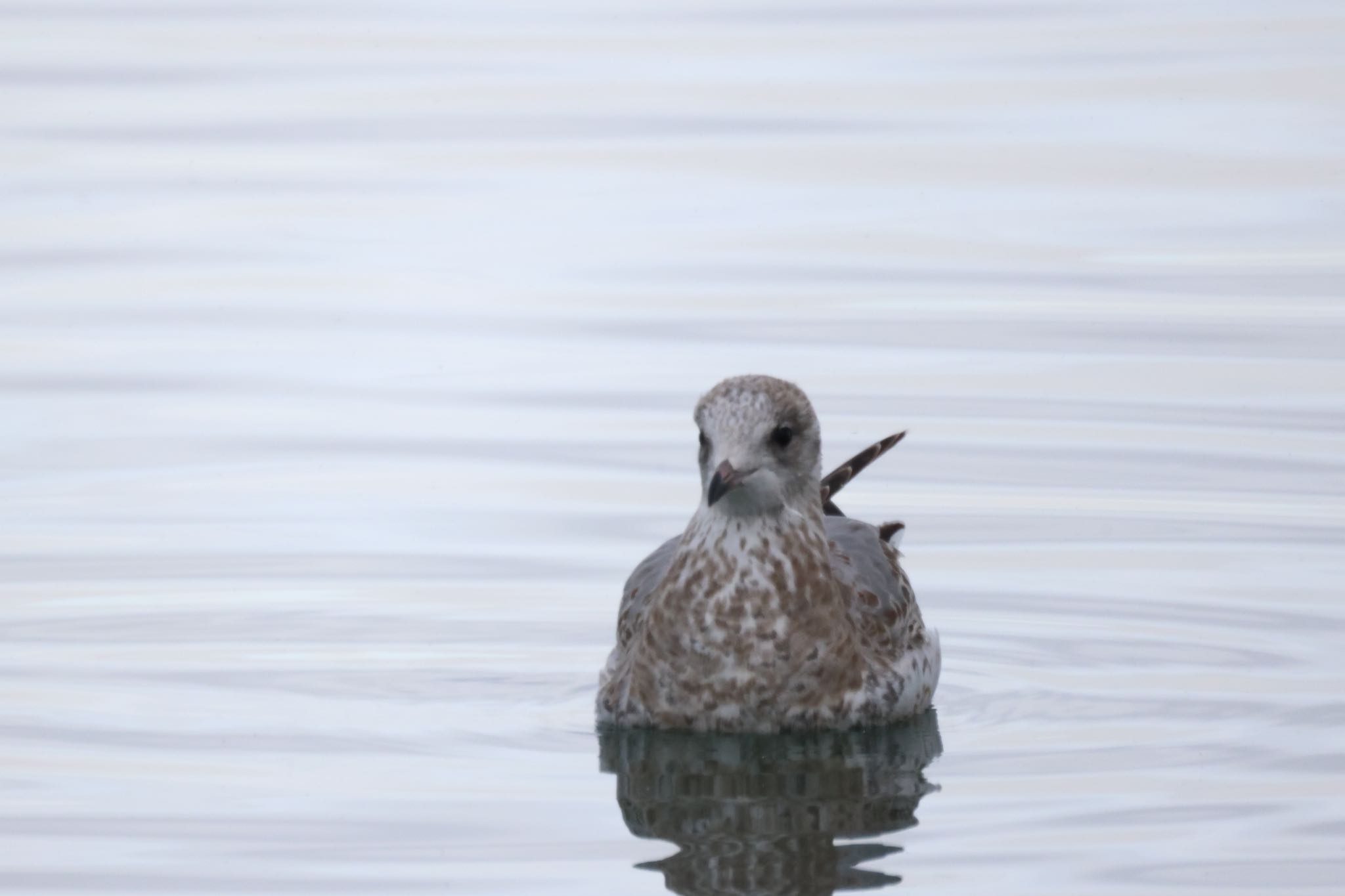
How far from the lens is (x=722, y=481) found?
1060 centimetres

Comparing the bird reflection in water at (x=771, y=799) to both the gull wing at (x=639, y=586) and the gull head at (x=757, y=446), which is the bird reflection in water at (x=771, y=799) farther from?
the gull head at (x=757, y=446)

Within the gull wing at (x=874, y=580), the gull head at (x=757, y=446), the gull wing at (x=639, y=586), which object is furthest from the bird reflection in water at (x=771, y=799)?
the gull head at (x=757, y=446)

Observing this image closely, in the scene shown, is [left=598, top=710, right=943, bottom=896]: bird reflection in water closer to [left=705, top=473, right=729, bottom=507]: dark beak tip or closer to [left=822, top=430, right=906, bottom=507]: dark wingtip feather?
[left=705, top=473, right=729, bottom=507]: dark beak tip

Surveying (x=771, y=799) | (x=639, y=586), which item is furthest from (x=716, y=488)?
(x=639, y=586)

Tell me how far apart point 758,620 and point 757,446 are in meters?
0.65

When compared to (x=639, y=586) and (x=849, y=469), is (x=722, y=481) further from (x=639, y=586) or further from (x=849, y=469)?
(x=849, y=469)

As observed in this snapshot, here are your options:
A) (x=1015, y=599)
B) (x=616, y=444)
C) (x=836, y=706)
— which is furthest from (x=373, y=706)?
(x=616, y=444)

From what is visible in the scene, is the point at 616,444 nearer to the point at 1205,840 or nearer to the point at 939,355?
the point at 939,355

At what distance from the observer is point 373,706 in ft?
37.4

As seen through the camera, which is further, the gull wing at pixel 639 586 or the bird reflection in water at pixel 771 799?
the gull wing at pixel 639 586

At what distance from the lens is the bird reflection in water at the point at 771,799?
9.48 metres

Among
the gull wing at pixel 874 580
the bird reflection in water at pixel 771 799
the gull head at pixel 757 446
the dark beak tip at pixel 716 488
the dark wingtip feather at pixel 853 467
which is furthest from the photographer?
the dark wingtip feather at pixel 853 467

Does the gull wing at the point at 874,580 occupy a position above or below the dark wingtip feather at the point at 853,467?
below

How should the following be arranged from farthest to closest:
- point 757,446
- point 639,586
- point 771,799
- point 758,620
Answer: point 639,586 < point 758,620 < point 757,446 < point 771,799
